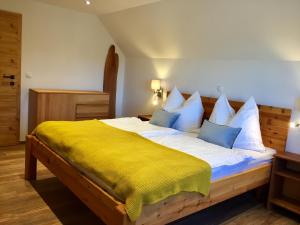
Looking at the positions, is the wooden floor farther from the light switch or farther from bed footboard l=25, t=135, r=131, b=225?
the light switch

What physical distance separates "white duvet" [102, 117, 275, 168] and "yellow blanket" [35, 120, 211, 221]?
207 mm

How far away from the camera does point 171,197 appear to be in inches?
82.4

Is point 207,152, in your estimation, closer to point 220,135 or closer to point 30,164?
point 220,135

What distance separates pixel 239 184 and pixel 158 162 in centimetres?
102

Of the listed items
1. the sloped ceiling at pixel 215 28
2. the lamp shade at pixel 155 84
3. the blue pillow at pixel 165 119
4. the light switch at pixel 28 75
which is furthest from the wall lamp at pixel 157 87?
the light switch at pixel 28 75

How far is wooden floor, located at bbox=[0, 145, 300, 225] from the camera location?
8.42 ft

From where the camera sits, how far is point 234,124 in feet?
10.5

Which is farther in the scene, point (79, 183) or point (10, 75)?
point (10, 75)

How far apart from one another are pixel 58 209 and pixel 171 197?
1.25 m

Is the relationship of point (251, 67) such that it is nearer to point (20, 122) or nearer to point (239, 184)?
point (239, 184)

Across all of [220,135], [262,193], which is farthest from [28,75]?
[262,193]

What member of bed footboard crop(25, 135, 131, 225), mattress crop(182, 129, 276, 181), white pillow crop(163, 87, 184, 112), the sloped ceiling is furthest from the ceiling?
mattress crop(182, 129, 276, 181)

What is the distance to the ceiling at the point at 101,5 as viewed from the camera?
12.8 ft

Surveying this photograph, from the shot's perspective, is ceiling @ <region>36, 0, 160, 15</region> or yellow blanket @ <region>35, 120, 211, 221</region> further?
ceiling @ <region>36, 0, 160, 15</region>
